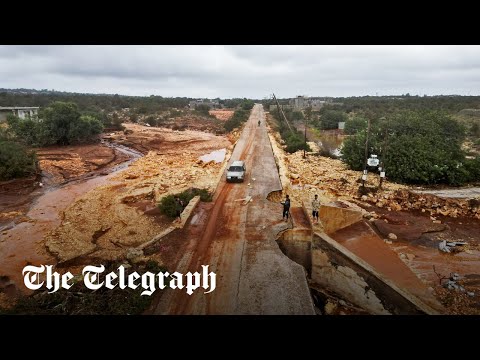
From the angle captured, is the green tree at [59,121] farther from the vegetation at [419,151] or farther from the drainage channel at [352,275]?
the drainage channel at [352,275]

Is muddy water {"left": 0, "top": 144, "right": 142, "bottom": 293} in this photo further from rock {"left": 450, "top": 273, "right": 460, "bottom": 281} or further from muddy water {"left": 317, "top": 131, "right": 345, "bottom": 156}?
muddy water {"left": 317, "top": 131, "right": 345, "bottom": 156}

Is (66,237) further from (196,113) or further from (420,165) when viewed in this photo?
(196,113)

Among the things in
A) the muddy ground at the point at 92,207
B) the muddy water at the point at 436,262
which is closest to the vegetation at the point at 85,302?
the muddy ground at the point at 92,207

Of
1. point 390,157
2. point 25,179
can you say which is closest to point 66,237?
point 25,179

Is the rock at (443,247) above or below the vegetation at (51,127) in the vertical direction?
below

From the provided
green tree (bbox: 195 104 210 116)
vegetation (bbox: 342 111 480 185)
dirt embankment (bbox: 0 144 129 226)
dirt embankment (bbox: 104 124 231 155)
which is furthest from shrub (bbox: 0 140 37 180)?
green tree (bbox: 195 104 210 116)
